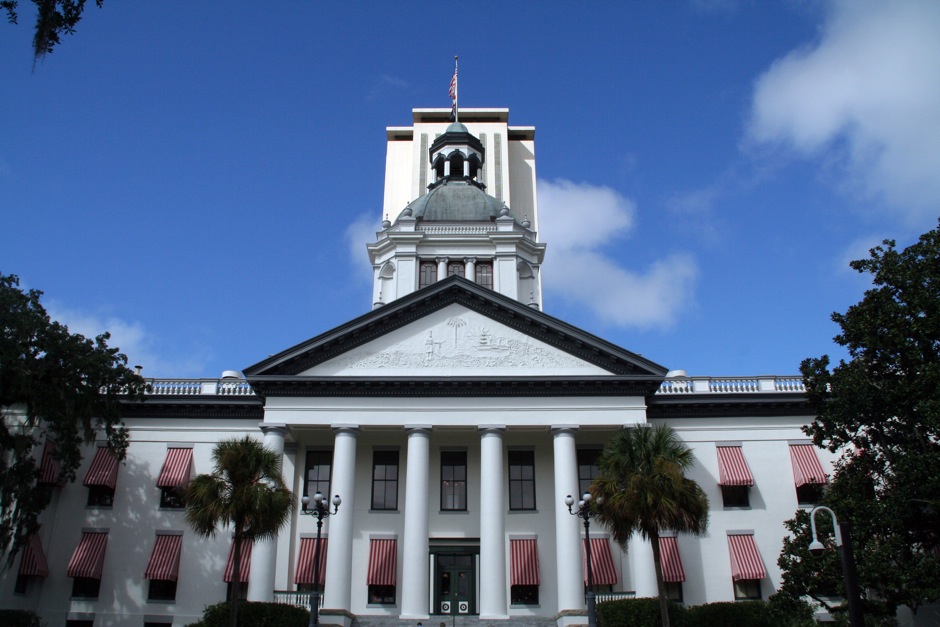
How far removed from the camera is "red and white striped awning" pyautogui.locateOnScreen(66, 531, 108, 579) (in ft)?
108

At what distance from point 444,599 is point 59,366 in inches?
667

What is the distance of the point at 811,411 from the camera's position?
118 ft

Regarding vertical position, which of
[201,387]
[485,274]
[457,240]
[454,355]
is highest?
[457,240]

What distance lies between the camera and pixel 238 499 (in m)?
24.7

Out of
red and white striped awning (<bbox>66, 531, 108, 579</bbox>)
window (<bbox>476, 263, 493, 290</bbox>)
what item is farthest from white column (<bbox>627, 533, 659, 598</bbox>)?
red and white striped awning (<bbox>66, 531, 108, 579</bbox>)

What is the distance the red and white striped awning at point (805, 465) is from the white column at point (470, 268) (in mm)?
19459

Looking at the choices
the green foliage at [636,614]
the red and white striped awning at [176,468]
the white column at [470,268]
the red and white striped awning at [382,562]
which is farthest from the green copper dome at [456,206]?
the green foliage at [636,614]

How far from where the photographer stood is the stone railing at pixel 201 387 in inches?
1446

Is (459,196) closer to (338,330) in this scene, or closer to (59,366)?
(338,330)

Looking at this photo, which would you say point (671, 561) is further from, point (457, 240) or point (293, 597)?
point (457, 240)

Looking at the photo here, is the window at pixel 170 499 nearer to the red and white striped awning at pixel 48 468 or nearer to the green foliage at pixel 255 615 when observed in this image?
the red and white striped awning at pixel 48 468

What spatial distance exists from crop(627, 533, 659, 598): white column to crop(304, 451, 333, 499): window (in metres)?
12.6

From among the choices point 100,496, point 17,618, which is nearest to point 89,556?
point 100,496

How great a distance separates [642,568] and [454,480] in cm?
861
